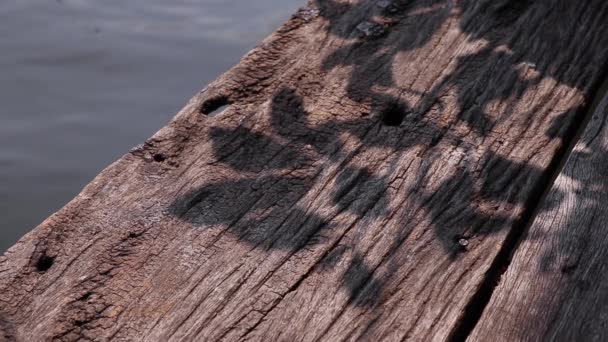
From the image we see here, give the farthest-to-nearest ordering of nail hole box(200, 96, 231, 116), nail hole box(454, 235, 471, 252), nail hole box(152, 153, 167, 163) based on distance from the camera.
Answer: nail hole box(200, 96, 231, 116) → nail hole box(152, 153, 167, 163) → nail hole box(454, 235, 471, 252)

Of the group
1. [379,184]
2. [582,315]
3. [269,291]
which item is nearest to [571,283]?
[582,315]

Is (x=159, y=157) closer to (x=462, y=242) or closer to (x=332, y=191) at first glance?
(x=332, y=191)

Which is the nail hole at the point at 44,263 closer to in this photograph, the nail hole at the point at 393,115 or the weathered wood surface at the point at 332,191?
the weathered wood surface at the point at 332,191

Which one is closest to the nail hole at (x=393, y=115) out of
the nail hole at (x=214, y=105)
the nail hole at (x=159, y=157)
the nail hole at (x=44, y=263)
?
the nail hole at (x=214, y=105)

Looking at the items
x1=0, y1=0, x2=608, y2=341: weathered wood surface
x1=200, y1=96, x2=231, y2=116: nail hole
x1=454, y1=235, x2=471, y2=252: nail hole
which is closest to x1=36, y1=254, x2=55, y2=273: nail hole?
x1=0, y1=0, x2=608, y2=341: weathered wood surface

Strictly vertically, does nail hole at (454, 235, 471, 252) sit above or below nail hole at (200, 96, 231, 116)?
below

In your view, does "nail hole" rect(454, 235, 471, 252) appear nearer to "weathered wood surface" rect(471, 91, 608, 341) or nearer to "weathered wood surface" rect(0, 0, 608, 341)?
"weathered wood surface" rect(0, 0, 608, 341)

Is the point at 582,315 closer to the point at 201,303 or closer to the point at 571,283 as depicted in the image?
the point at 571,283
